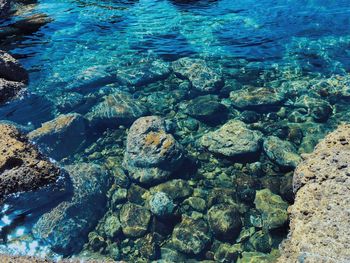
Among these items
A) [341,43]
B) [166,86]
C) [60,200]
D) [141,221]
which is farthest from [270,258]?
[341,43]

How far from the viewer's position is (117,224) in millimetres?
7355

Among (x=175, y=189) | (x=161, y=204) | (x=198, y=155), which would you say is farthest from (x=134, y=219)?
(x=198, y=155)

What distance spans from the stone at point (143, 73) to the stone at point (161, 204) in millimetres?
5247

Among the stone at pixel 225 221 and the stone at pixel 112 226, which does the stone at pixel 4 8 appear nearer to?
the stone at pixel 112 226

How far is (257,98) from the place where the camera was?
33.7 ft

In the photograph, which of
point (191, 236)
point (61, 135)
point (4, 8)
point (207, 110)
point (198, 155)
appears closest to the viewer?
point (191, 236)

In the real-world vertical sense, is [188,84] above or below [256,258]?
above

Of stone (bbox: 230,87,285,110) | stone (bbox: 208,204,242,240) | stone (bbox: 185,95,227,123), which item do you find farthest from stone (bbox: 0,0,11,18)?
stone (bbox: 208,204,242,240)

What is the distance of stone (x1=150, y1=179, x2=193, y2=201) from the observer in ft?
25.5

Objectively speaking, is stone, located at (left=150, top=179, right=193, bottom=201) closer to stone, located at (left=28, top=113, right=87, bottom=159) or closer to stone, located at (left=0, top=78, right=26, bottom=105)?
A: stone, located at (left=28, top=113, right=87, bottom=159)

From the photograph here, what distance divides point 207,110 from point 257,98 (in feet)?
5.37

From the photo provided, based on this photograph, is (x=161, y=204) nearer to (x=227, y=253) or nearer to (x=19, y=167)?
(x=227, y=253)

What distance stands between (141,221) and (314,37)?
33.9 ft

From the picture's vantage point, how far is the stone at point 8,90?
1054 centimetres
